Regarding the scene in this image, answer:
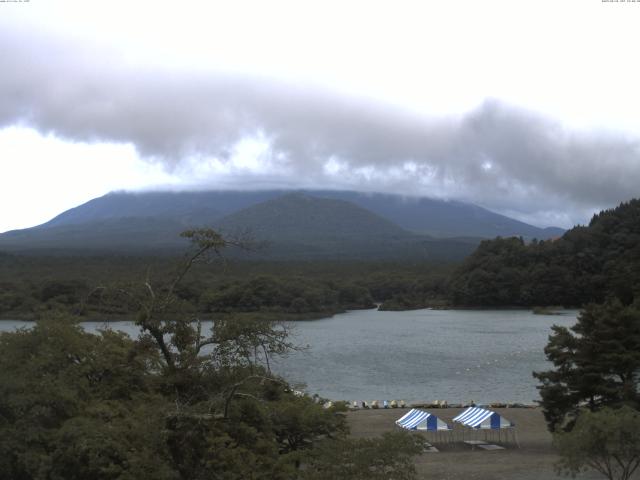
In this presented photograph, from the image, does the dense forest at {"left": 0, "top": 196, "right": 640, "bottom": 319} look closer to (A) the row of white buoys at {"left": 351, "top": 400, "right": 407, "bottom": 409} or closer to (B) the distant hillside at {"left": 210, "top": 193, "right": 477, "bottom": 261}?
(A) the row of white buoys at {"left": 351, "top": 400, "right": 407, "bottom": 409}

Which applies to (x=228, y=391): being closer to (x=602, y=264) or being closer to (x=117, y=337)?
(x=117, y=337)

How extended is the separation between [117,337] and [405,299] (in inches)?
2598

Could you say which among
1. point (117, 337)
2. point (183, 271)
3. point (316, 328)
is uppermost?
point (183, 271)

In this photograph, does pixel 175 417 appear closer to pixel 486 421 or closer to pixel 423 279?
pixel 486 421

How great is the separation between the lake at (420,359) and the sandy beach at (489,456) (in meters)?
3.05

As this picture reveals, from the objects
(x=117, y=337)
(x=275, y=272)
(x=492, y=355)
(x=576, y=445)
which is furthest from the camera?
(x=275, y=272)

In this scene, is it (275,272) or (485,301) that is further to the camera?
(275,272)

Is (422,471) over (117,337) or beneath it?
beneath

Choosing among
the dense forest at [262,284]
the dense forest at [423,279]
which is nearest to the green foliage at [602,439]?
the dense forest at [262,284]

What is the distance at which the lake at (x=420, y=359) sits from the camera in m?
30.1

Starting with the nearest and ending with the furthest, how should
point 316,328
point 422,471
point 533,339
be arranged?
point 422,471 < point 533,339 < point 316,328

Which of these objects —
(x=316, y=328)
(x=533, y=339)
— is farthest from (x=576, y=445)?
(x=316, y=328)

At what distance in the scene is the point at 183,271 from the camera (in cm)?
727

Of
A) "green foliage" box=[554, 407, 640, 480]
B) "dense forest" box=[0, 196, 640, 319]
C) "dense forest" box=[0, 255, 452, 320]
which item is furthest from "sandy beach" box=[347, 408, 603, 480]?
"dense forest" box=[0, 196, 640, 319]
